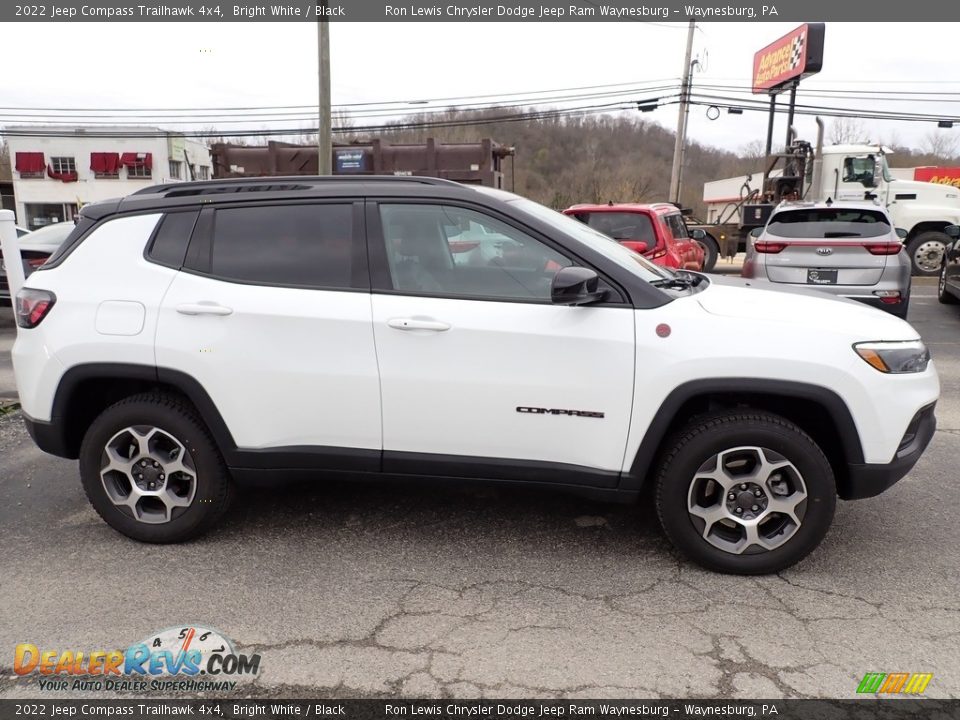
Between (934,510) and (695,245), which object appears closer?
(934,510)

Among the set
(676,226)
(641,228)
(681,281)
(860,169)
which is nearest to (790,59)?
(860,169)

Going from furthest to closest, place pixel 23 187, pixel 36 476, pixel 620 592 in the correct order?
pixel 23 187 → pixel 36 476 → pixel 620 592

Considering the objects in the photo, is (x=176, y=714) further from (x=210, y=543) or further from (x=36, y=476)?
(x=36, y=476)

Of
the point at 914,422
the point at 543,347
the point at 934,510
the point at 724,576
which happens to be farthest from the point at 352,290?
the point at 934,510

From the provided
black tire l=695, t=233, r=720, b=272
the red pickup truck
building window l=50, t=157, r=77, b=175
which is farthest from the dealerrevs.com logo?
building window l=50, t=157, r=77, b=175

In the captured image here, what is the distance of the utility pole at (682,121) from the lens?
2755 centimetres

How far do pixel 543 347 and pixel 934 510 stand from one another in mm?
2547

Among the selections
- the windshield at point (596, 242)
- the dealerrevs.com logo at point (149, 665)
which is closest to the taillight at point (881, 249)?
the windshield at point (596, 242)

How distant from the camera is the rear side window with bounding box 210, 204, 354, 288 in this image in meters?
3.56

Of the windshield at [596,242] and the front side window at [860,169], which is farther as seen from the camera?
the front side window at [860,169]

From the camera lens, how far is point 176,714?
2.56 metres

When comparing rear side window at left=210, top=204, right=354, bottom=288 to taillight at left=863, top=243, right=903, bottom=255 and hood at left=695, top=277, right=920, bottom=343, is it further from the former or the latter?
taillight at left=863, top=243, right=903, bottom=255

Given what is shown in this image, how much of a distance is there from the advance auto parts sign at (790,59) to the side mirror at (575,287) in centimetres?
2673

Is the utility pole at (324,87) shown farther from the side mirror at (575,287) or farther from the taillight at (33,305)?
the side mirror at (575,287)
